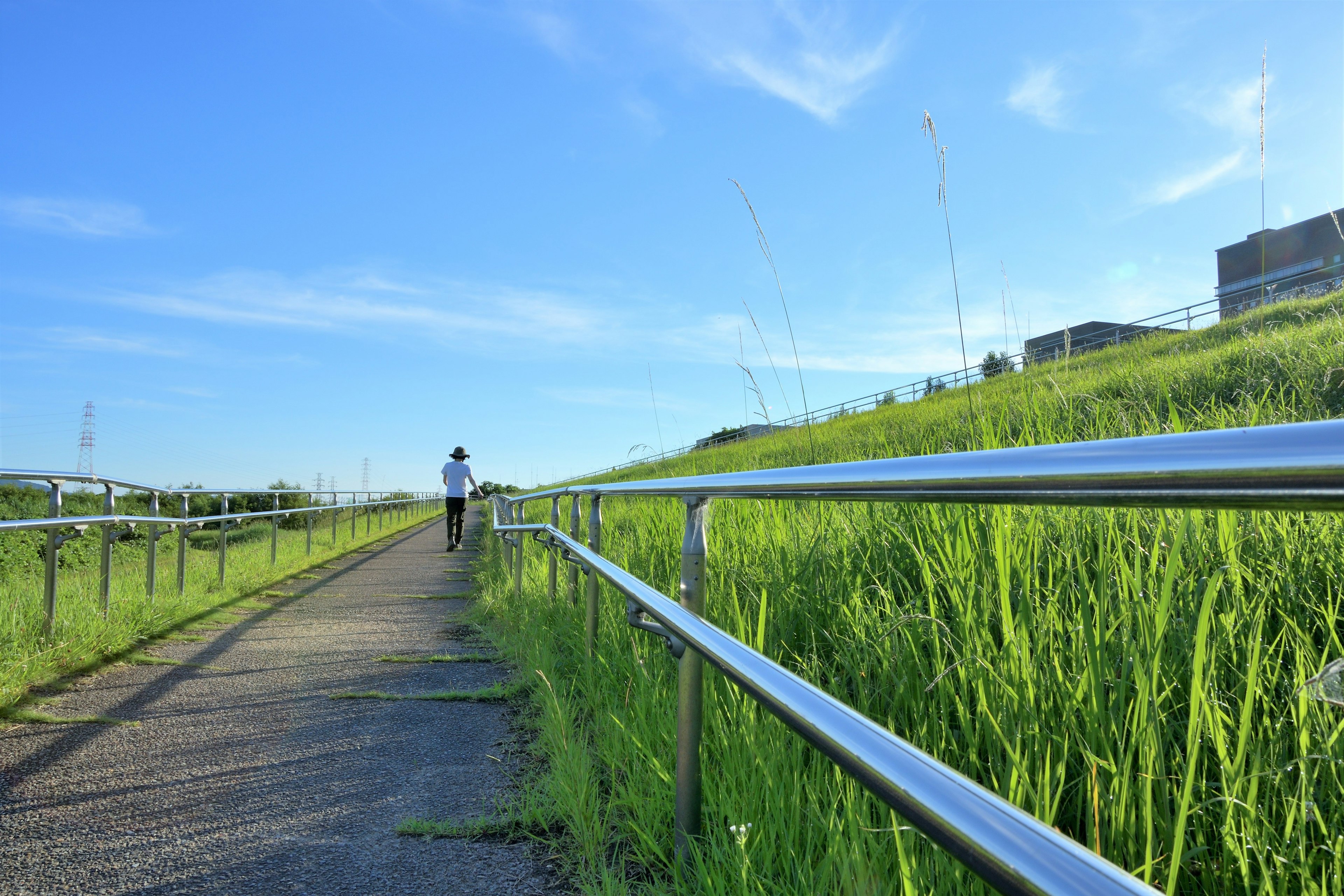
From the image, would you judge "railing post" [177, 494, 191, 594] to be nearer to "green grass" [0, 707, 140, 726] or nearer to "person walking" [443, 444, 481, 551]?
"green grass" [0, 707, 140, 726]

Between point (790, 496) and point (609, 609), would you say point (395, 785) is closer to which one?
point (609, 609)

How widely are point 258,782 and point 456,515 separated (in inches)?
452

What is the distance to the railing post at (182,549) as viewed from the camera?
627 cm

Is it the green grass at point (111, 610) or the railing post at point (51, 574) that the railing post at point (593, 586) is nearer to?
the green grass at point (111, 610)

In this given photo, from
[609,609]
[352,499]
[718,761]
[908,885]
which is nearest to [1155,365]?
[609,609]

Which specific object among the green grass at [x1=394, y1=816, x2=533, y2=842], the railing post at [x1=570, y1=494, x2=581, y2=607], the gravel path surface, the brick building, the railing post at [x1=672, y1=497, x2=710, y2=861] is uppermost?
the brick building

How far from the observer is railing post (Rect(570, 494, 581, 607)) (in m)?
4.33

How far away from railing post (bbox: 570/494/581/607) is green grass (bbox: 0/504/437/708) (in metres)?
2.53

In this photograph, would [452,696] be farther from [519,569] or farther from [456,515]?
[456,515]

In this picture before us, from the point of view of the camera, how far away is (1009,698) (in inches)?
67.1

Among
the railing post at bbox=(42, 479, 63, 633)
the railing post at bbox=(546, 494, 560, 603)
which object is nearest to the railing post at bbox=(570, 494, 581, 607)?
the railing post at bbox=(546, 494, 560, 603)

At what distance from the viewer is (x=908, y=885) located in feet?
4.00

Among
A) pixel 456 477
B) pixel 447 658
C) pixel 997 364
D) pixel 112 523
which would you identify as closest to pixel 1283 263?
pixel 456 477

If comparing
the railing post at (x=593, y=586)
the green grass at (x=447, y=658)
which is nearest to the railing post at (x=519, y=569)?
the green grass at (x=447, y=658)
